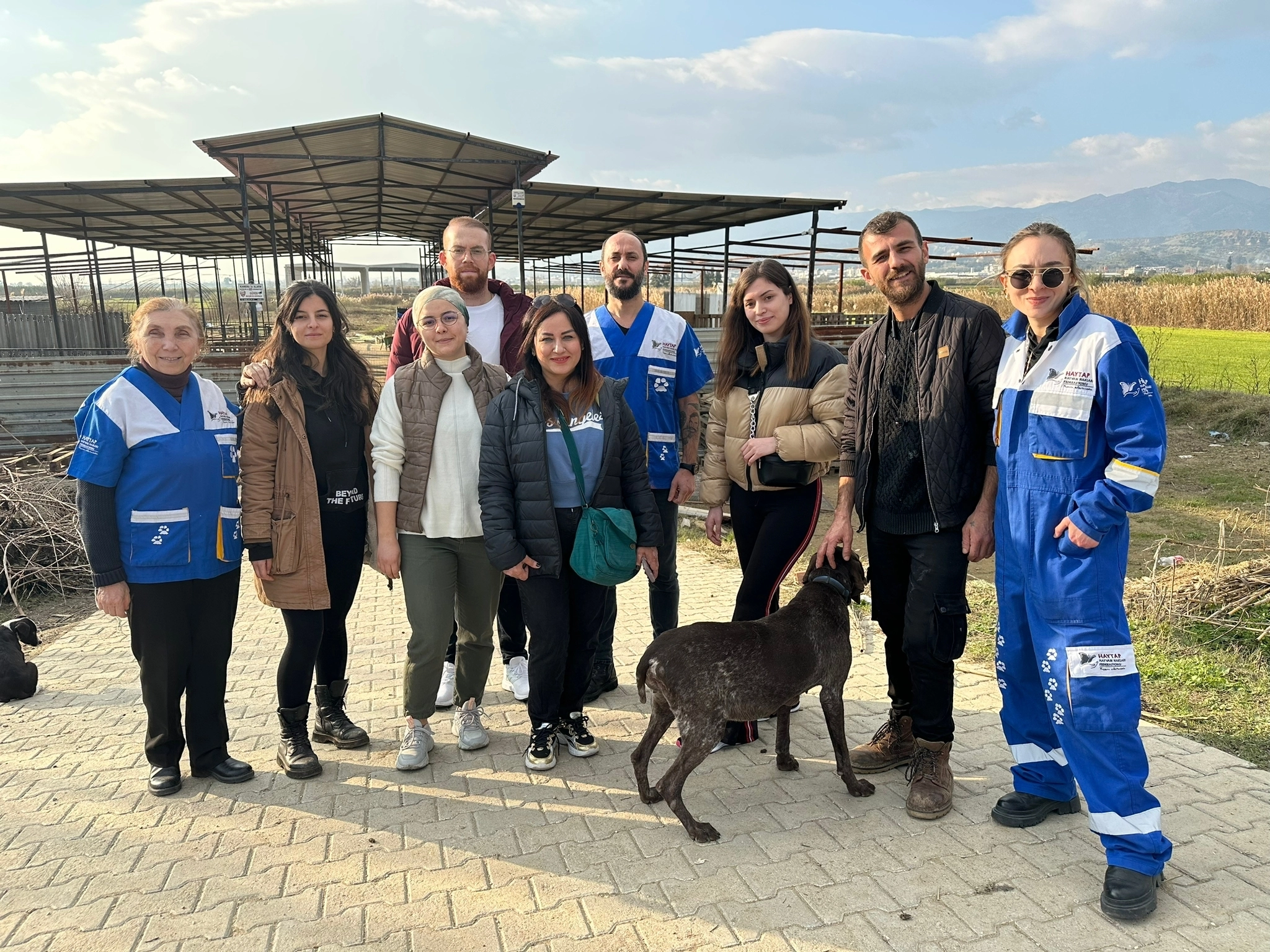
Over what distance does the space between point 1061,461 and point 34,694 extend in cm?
568

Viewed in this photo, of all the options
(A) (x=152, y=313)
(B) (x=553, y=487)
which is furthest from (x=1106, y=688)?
(A) (x=152, y=313)

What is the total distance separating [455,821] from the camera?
3250mm

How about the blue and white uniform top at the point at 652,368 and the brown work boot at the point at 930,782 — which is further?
the blue and white uniform top at the point at 652,368

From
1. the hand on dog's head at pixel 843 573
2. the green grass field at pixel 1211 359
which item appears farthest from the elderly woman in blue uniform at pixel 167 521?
the green grass field at pixel 1211 359

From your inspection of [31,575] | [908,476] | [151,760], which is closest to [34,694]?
[151,760]

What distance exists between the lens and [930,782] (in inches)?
129

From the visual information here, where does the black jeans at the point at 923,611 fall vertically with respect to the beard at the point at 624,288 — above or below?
below

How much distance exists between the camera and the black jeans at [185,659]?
3312 mm

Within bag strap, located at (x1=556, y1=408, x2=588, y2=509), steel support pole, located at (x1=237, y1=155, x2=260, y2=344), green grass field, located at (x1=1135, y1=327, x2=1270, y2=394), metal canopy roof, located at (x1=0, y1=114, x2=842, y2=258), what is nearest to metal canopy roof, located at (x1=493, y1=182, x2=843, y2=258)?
metal canopy roof, located at (x1=0, y1=114, x2=842, y2=258)

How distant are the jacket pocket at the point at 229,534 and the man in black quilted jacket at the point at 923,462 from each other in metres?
2.61

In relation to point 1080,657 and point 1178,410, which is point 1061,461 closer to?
point 1080,657

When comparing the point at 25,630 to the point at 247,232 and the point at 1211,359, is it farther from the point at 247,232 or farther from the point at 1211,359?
the point at 1211,359

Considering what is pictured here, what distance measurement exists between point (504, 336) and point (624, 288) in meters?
0.69

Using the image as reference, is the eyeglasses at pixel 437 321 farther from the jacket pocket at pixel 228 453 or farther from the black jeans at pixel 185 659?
the black jeans at pixel 185 659
